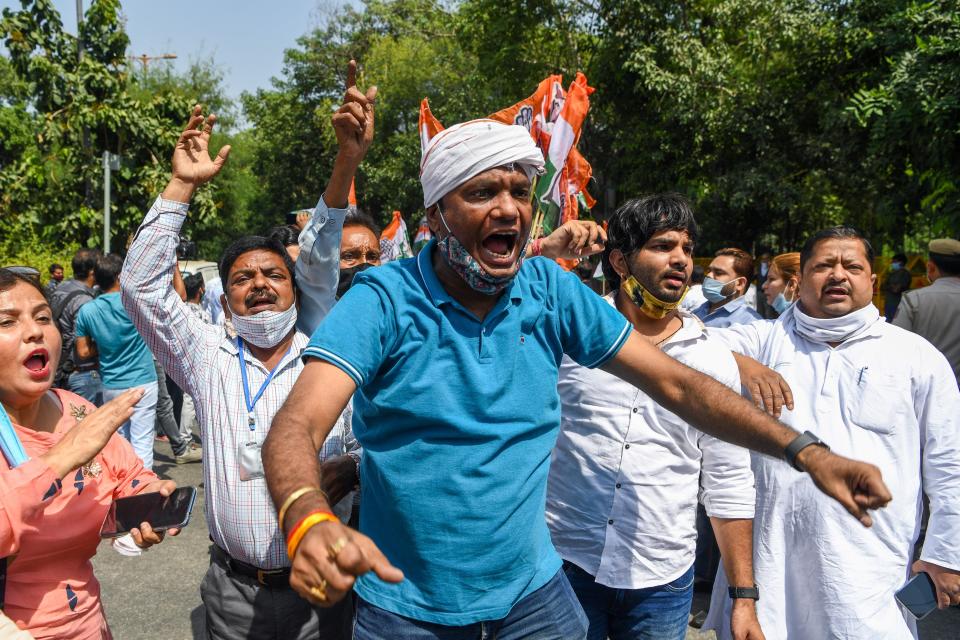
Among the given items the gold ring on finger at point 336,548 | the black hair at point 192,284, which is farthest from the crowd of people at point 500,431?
the black hair at point 192,284

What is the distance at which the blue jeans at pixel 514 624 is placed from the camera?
197 centimetres

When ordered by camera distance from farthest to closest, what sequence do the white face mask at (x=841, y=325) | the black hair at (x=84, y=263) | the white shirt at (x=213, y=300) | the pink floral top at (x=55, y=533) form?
the black hair at (x=84, y=263) < the white shirt at (x=213, y=300) < the white face mask at (x=841, y=325) < the pink floral top at (x=55, y=533)

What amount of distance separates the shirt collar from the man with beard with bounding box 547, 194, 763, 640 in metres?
0.86

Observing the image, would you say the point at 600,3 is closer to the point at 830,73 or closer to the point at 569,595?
the point at 830,73

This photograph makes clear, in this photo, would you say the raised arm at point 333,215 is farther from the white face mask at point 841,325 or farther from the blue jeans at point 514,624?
the white face mask at point 841,325

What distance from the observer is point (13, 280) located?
2.62 m

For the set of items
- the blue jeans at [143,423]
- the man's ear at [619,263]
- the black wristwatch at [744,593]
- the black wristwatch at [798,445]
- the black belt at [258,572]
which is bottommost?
the blue jeans at [143,423]

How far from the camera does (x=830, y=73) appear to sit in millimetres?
16672

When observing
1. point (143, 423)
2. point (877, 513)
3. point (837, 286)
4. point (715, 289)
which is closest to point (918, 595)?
point (877, 513)

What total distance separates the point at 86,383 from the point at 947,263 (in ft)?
23.4

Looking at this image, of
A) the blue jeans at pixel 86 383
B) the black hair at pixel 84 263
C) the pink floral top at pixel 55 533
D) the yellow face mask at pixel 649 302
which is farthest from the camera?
the black hair at pixel 84 263

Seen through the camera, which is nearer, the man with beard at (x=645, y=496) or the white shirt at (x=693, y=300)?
the man with beard at (x=645, y=496)

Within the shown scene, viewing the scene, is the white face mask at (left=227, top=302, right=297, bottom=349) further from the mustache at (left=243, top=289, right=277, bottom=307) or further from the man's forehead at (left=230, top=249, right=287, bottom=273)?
the man's forehead at (left=230, top=249, right=287, bottom=273)

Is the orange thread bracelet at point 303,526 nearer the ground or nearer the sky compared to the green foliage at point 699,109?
nearer the ground
